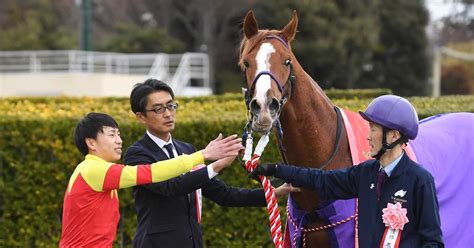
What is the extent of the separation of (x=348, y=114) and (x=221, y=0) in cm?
2367

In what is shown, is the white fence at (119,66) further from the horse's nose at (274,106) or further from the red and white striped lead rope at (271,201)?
the horse's nose at (274,106)

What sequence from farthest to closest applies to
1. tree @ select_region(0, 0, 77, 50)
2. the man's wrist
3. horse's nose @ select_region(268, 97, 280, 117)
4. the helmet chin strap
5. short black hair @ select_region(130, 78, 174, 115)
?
tree @ select_region(0, 0, 77, 50) < short black hair @ select_region(130, 78, 174, 115) < the man's wrist < horse's nose @ select_region(268, 97, 280, 117) < the helmet chin strap

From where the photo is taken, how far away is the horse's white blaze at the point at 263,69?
142 inches

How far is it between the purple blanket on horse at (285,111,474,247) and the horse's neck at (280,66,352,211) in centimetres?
8

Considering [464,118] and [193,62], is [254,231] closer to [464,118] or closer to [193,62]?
[464,118]

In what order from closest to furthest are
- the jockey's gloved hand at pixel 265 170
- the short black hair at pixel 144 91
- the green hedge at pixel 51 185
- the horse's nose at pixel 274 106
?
the horse's nose at pixel 274 106 → the jockey's gloved hand at pixel 265 170 → the short black hair at pixel 144 91 → the green hedge at pixel 51 185

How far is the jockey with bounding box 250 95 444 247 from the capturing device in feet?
11.2

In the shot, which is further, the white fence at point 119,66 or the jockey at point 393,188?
the white fence at point 119,66

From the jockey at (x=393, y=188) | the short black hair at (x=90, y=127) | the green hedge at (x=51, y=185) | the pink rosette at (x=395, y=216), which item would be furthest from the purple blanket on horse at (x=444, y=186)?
the green hedge at (x=51, y=185)

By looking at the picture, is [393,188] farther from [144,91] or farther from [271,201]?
[144,91]

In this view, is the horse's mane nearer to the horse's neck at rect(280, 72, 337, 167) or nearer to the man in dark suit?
the horse's neck at rect(280, 72, 337, 167)

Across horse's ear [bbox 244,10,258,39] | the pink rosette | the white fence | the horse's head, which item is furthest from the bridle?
the white fence

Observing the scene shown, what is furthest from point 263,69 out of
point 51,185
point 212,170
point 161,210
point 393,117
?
point 51,185

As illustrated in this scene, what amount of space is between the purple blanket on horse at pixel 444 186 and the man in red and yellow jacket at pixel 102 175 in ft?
2.03
